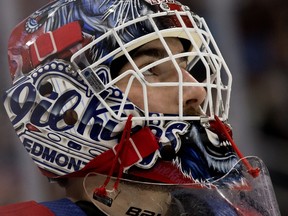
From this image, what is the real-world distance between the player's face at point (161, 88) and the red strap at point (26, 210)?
218mm

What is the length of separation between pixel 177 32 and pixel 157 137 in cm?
17

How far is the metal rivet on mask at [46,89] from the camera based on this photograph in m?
0.98

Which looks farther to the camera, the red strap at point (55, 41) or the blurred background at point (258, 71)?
the blurred background at point (258, 71)

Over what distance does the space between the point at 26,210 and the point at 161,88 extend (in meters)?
0.28

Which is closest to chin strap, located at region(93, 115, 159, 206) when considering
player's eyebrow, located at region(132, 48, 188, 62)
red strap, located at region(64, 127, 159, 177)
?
red strap, located at region(64, 127, 159, 177)

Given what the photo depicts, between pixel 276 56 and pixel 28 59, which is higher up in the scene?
pixel 28 59

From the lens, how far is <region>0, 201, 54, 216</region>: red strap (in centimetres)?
99

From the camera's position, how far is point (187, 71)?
104 centimetres

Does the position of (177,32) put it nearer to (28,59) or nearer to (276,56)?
(28,59)

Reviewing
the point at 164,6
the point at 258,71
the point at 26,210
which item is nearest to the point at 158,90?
the point at 164,6

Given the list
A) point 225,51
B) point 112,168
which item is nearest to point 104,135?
point 112,168

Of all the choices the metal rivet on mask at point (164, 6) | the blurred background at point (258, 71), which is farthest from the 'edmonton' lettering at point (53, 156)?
the blurred background at point (258, 71)

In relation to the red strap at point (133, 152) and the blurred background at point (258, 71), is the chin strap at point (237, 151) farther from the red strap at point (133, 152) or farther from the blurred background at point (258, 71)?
the blurred background at point (258, 71)

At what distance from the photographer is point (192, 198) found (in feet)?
3.07
